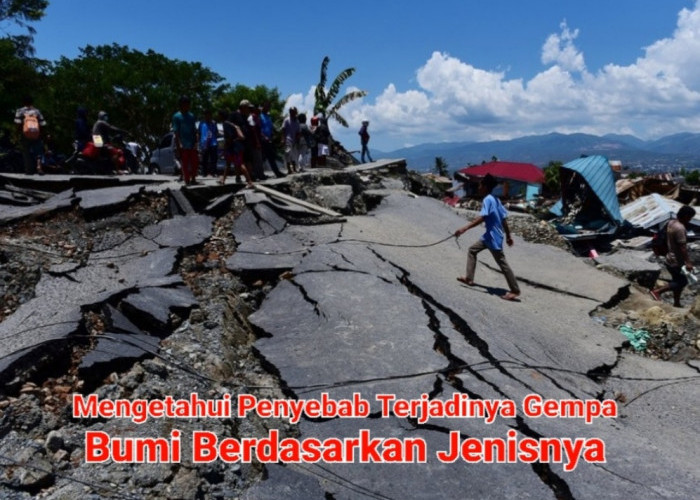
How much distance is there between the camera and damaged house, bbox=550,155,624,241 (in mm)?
12797

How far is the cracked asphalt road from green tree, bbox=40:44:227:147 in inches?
677

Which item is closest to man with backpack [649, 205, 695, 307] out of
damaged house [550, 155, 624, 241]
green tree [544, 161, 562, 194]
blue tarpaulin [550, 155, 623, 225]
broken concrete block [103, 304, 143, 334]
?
damaged house [550, 155, 624, 241]

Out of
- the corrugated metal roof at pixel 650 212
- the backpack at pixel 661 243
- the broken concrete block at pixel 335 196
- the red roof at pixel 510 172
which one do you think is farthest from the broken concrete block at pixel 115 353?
the red roof at pixel 510 172

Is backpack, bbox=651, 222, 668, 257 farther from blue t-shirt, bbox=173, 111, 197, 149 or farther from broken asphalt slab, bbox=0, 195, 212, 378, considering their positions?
blue t-shirt, bbox=173, 111, 197, 149

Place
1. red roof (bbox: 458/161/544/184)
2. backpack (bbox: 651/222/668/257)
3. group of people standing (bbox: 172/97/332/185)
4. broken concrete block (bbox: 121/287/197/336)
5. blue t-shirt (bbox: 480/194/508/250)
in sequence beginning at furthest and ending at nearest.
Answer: red roof (bbox: 458/161/544/184)
group of people standing (bbox: 172/97/332/185)
backpack (bbox: 651/222/668/257)
blue t-shirt (bbox: 480/194/508/250)
broken concrete block (bbox: 121/287/197/336)

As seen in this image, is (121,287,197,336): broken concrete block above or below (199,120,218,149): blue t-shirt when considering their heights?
below

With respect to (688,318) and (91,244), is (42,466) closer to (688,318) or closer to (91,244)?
(91,244)

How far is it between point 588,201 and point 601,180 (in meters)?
0.75

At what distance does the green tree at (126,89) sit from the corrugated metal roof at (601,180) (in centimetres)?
1698

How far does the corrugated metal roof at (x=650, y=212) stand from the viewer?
1323 centimetres

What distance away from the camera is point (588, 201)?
13734mm

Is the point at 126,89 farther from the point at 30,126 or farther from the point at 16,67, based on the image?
the point at 30,126

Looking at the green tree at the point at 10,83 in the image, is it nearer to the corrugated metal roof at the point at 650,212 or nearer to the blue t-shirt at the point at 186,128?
the blue t-shirt at the point at 186,128

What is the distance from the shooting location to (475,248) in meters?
5.81
